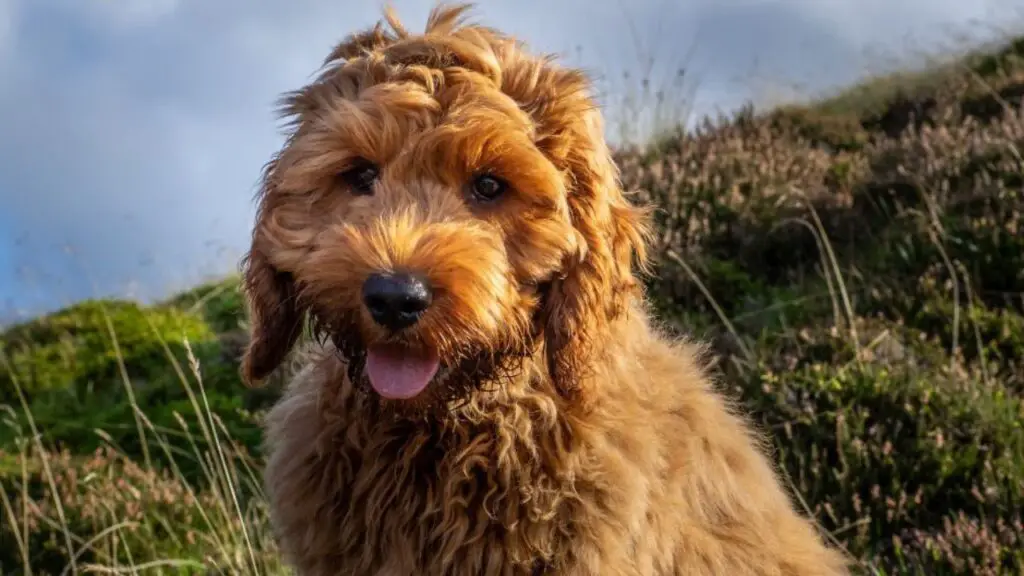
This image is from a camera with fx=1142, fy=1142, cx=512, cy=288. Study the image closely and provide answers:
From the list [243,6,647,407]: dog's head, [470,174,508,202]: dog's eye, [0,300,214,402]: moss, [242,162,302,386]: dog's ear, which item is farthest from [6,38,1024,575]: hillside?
[470,174,508,202]: dog's eye

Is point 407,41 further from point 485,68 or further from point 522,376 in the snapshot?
point 522,376

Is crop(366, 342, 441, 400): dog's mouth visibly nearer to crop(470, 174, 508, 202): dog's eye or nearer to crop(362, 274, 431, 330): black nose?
crop(362, 274, 431, 330): black nose

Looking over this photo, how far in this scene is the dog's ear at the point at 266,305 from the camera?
3.29 metres

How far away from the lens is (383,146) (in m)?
3.02

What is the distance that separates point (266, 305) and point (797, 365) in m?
3.85

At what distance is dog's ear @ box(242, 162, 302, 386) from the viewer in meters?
3.29

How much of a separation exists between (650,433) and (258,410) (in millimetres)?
4586

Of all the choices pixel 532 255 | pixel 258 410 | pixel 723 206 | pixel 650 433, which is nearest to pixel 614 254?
pixel 532 255

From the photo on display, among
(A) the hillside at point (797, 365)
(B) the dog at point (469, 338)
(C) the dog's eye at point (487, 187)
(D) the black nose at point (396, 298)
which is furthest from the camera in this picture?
(A) the hillside at point (797, 365)

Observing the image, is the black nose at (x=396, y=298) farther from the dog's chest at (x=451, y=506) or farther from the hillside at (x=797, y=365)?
the hillside at (x=797, y=365)

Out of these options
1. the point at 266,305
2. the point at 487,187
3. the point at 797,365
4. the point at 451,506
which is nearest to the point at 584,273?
the point at 487,187

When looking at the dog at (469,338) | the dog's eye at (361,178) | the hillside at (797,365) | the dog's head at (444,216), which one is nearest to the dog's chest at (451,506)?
the dog at (469,338)

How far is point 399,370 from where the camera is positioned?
301 cm

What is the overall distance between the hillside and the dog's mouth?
6.33 ft
